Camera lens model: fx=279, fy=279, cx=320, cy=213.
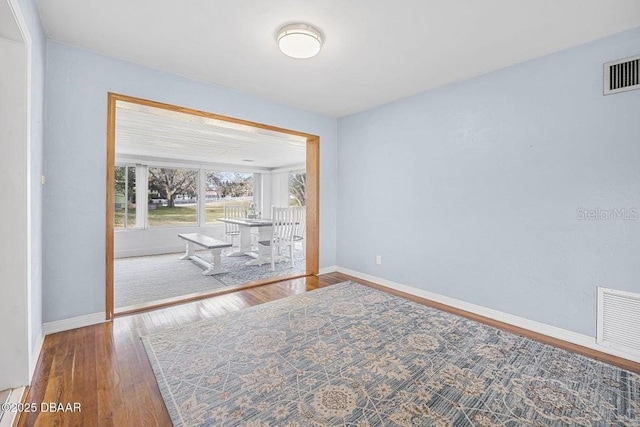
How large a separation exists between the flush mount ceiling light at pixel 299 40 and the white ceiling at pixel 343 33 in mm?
57

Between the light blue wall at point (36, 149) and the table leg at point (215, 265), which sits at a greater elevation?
the light blue wall at point (36, 149)

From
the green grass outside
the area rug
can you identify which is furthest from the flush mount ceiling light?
the green grass outside

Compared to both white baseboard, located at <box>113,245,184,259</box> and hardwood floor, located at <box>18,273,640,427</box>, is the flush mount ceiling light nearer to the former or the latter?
hardwood floor, located at <box>18,273,640,427</box>

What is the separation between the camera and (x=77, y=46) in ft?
7.88

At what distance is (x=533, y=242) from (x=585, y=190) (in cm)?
56

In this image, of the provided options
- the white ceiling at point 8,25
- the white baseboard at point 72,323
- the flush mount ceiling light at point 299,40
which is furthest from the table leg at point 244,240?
the white ceiling at point 8,25

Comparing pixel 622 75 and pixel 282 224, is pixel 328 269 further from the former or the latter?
pixel 622 75

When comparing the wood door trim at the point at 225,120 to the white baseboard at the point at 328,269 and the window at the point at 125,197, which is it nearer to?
the white baseboard at the point at 328,269

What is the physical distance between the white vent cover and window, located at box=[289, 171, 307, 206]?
6.34 meters

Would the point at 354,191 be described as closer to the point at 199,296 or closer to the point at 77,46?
the point at 199,296

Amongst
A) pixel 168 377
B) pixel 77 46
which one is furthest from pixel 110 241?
pixel 77 46

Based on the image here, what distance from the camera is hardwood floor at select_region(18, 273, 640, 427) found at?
1.45 m

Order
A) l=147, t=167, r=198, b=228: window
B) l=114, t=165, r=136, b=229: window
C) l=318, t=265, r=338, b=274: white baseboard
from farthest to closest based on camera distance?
l=147, t=167, r=198, b=228: window < l=114, t=165, r=136, b=229: window < l=318, t=265, r=338, b=274: white baseboard

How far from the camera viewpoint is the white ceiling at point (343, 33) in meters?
1.87
